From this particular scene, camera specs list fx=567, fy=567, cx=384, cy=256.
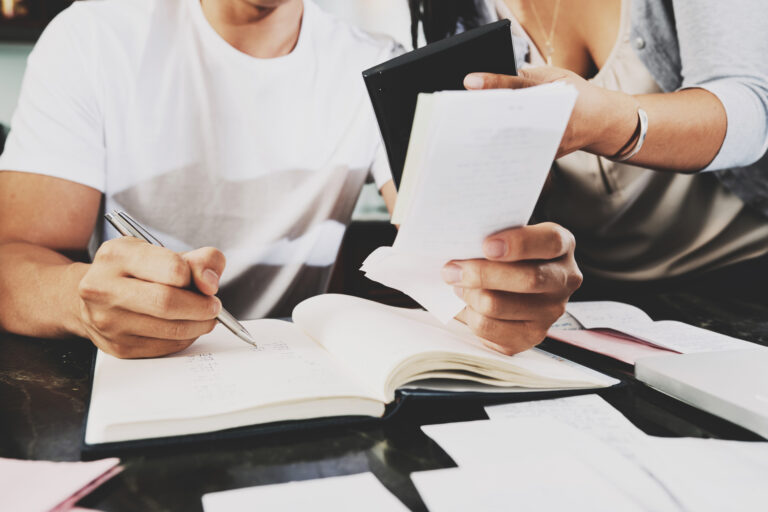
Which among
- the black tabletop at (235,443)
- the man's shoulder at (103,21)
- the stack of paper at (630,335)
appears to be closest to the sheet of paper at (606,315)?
the stack of paper at (630,335)

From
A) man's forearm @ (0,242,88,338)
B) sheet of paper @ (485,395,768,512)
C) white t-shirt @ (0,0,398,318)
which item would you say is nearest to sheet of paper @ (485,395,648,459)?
sheet of paper @ (485,395,768,512)

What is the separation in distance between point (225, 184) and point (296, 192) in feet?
0.47

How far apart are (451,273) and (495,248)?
68 mm

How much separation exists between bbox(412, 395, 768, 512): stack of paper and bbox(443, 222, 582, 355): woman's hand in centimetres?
14

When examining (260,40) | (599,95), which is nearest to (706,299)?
(599,95)

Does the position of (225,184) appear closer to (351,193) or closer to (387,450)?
(351,193)

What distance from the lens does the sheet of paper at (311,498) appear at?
0.36m

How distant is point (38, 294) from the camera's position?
741 mm

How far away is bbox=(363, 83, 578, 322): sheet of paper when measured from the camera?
443 millimetres

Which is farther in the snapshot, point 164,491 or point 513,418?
point 513,418

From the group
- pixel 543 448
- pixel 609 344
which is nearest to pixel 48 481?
pixel 543 448

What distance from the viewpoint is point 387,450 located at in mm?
458

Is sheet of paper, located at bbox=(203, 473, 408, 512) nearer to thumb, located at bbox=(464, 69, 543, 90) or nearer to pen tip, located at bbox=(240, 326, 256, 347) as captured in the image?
pen tip, located at bbox=(240, 326, 256, 347)

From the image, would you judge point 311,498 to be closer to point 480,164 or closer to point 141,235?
point 480,164
